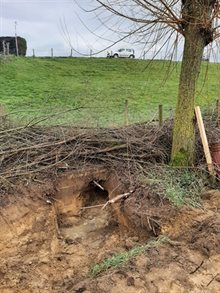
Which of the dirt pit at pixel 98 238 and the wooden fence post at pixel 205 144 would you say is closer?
the dirt pit at pixel 98 238

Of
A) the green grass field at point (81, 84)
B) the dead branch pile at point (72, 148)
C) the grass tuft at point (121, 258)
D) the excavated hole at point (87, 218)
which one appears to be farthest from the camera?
the green grass field at point (81, 84)

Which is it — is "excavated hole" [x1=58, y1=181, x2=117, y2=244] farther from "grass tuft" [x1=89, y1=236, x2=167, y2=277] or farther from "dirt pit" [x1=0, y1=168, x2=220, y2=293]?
"grass tuft" [x1=89, y1=236, x2=167, y2=277]

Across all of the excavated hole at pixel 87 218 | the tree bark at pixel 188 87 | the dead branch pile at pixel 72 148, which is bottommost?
the excavated hole at pixel 87 218

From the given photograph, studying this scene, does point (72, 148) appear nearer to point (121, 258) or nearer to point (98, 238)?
point (98, 238)

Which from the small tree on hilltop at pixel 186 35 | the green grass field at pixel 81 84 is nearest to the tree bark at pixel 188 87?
the small tree on hilltop at pixel 186 35

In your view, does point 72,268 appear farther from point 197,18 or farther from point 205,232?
point 197,18

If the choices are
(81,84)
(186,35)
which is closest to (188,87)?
(186,35)

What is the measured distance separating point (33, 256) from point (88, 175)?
5.45ft

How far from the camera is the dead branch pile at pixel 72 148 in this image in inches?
260

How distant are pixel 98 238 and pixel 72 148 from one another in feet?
5.29

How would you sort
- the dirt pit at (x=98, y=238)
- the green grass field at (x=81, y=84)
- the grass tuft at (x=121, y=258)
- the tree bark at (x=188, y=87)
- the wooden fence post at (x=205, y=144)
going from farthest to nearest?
the green grass field at (x=81, y=84) < the wooden fence post at (x=205, y=144) < the tree bark at (x=188, y=87) < the grass tuft at (x=121, y=258) < the dirt pit at (x=98, y=238)

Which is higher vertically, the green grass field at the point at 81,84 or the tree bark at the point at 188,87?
the tree bark at the point at 188,87

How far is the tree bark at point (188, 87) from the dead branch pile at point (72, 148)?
0.39 m

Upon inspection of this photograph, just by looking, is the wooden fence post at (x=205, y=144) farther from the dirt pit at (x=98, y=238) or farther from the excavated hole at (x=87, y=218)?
the excavated hole at (x=87, y=218)
